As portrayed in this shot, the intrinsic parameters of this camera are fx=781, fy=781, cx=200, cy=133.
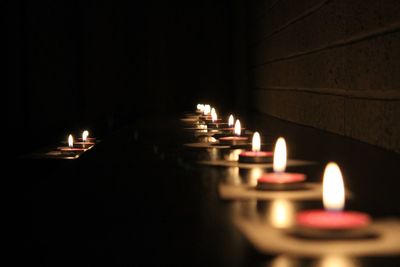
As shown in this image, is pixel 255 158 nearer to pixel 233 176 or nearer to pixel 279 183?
pixel 233 176

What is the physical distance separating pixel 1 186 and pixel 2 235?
398cm

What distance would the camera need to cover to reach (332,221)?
1679 mm

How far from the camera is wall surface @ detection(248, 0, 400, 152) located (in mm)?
4613

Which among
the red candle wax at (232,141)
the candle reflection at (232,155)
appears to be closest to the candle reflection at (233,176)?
the candle reflection at (232,155)

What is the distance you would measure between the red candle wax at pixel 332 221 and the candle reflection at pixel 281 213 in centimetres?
10

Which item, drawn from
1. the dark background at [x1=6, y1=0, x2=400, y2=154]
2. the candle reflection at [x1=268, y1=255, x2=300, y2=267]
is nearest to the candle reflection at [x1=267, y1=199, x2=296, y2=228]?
the candle reflection at [x1=268, y1=255, x2=300, y2=267]

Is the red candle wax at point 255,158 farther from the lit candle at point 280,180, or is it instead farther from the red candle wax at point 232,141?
the red candle wax at point 232,141

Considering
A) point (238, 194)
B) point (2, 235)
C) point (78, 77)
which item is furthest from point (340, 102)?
point (78, 77)

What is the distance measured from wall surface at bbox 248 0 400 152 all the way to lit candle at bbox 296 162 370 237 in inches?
109

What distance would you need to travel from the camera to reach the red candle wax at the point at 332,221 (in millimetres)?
1641

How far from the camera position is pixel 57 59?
551 inches

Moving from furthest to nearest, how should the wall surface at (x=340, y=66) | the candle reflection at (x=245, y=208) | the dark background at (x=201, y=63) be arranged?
the dark background at (x=201, y=63), the wall surface at (x=340, y=66), the candle reflection at (x=245, y=208)

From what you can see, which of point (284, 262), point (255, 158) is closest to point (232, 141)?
point (255, 158)

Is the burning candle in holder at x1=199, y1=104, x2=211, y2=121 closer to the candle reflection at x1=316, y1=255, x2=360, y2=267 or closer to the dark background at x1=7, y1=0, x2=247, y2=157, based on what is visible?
the dark background at x1=7, y1=0, x2=247, y2=157
